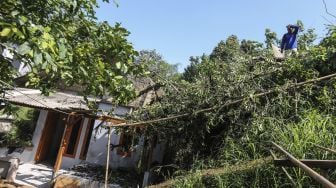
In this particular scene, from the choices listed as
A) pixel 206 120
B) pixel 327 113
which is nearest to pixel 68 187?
pixel 206 120

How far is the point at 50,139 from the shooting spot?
661 inches

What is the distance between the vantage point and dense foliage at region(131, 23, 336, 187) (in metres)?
5.45

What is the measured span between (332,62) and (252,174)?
397cm

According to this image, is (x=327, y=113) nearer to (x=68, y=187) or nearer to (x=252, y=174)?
(x=252, y=174)

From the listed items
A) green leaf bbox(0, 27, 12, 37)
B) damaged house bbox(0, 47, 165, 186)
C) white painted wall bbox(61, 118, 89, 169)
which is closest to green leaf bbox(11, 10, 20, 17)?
green leaf bbox(0, 27, 12, 37)

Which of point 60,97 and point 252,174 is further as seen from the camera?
point 60,97

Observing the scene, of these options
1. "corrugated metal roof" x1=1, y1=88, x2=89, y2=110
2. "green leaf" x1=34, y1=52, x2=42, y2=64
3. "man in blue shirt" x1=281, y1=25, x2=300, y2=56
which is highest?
"man in blue shirt" x1=281, y1=25, x2=300, y2=56

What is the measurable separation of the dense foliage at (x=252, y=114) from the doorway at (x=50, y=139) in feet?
25.3

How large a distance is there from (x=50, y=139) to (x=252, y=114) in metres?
12.6

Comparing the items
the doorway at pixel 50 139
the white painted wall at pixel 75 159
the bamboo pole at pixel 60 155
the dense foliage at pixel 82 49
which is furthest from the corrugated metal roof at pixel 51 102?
the dense foliage at pixel 82 49

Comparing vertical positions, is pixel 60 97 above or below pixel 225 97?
above

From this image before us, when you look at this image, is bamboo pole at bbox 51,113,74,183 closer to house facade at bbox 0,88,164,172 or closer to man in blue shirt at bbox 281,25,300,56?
house facade at bbox 0,88,164,172

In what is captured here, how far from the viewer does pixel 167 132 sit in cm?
904

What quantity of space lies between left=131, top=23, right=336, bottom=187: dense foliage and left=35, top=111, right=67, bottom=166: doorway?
25.3 ft
